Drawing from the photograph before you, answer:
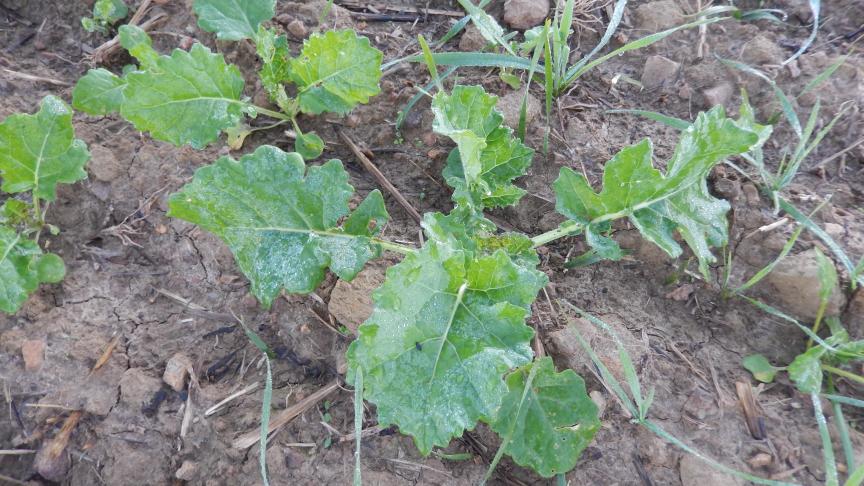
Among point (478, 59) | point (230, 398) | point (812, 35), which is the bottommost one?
point (230, 398)

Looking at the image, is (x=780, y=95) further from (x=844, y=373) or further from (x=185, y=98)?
(x=185, y=98)

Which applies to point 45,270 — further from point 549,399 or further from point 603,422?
point 603,422

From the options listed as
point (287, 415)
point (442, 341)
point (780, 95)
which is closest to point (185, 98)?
point (287, 415)

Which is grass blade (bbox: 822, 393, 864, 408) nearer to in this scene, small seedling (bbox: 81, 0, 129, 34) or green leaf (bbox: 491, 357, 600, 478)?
green leaf (bbox: 491, 357, 600, 478)

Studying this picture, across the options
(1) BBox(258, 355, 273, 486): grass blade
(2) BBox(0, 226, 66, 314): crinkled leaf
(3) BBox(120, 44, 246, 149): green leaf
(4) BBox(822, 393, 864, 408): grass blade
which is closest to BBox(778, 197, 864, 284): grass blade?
(4) BBox(822, 393, 864, 408): grass blade

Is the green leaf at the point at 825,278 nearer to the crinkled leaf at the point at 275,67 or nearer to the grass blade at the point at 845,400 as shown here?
the grass blade at the point at 845,400

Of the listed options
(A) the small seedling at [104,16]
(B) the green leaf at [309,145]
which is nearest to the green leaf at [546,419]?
(B) the green leaf at [309,145]

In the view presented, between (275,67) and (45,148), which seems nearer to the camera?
(45,148)
